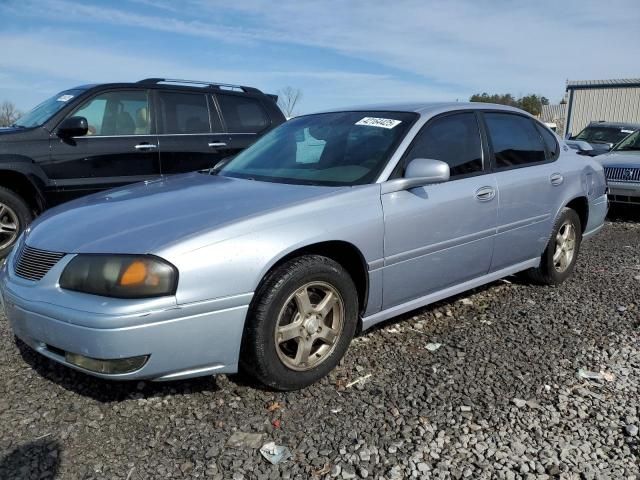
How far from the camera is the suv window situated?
5922 millimetres

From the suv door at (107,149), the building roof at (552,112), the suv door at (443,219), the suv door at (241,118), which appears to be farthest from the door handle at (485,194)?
the building roof at (552,112)

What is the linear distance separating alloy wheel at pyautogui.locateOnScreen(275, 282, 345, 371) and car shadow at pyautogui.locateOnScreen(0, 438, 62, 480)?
1.08 meters

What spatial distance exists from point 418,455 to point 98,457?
4.44ft

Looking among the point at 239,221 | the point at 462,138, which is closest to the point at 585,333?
the point at 462,138

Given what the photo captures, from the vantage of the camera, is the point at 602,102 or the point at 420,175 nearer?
→ the point at 420,175

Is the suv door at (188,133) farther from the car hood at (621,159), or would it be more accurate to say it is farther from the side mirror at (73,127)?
the car hood at (621,159)

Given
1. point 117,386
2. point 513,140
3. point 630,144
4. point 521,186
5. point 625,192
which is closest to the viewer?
point 117,386

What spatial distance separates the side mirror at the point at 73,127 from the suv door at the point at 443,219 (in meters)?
3.59

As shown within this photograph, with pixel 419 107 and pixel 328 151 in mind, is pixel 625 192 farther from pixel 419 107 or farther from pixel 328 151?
pixel 328 151

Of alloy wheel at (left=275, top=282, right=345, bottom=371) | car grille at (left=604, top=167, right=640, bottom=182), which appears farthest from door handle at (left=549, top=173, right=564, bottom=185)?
car grille at (left=604, top=167, right=640, bottom=182)

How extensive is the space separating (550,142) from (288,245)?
2.96 m

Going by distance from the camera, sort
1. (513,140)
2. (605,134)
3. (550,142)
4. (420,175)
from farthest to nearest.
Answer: (605,134) < (550,142) < (513,140) < (420,175)

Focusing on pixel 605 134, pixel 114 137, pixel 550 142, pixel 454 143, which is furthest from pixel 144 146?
pixel 605 134

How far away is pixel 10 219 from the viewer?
17.7 ft
